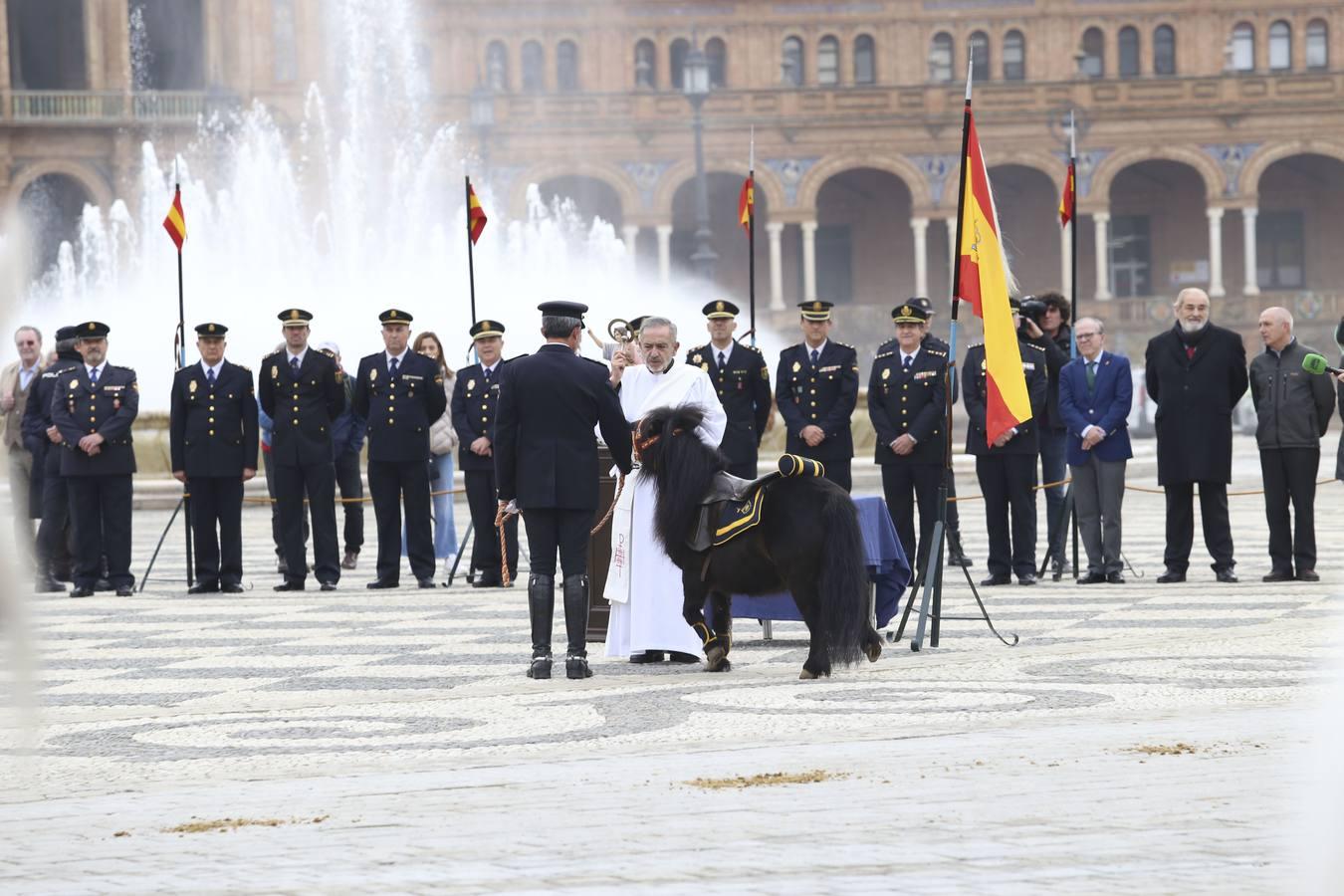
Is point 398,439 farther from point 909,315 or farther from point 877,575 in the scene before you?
point 877,575

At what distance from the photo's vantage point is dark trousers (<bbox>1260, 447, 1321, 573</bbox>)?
13141mm

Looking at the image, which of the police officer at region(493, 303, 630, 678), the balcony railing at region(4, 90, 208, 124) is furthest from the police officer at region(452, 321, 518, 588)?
the balcony railing at region(4, 90, 208, 124)

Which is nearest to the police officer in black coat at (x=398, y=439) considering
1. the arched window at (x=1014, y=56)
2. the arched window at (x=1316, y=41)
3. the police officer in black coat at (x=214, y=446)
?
the police officer in black coat at (x=214, y=446)

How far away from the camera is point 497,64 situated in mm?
55500

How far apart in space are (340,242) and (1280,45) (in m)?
26.8

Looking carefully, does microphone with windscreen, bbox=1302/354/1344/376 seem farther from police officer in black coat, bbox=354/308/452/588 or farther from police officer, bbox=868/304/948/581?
police officer in black coat, bbox=354/308/452/588

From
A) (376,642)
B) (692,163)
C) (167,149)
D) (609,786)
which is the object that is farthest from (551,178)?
(609,786)

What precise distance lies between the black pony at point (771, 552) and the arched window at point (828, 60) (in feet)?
161

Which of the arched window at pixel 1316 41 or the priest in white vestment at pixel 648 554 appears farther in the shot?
the arched window at pixel 1316 41

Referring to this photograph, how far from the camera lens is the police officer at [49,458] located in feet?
48.5

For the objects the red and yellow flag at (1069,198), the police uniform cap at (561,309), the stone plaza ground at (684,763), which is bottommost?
the stone plaza ground at (684,763)

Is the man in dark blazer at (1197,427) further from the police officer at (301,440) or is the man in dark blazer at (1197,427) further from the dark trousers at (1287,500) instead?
the police officer at (301,440)

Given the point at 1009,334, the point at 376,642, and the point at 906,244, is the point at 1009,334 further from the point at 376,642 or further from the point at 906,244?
the point at 906,244

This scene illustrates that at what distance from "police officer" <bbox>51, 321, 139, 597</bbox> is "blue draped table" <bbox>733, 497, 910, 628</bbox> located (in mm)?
5609
